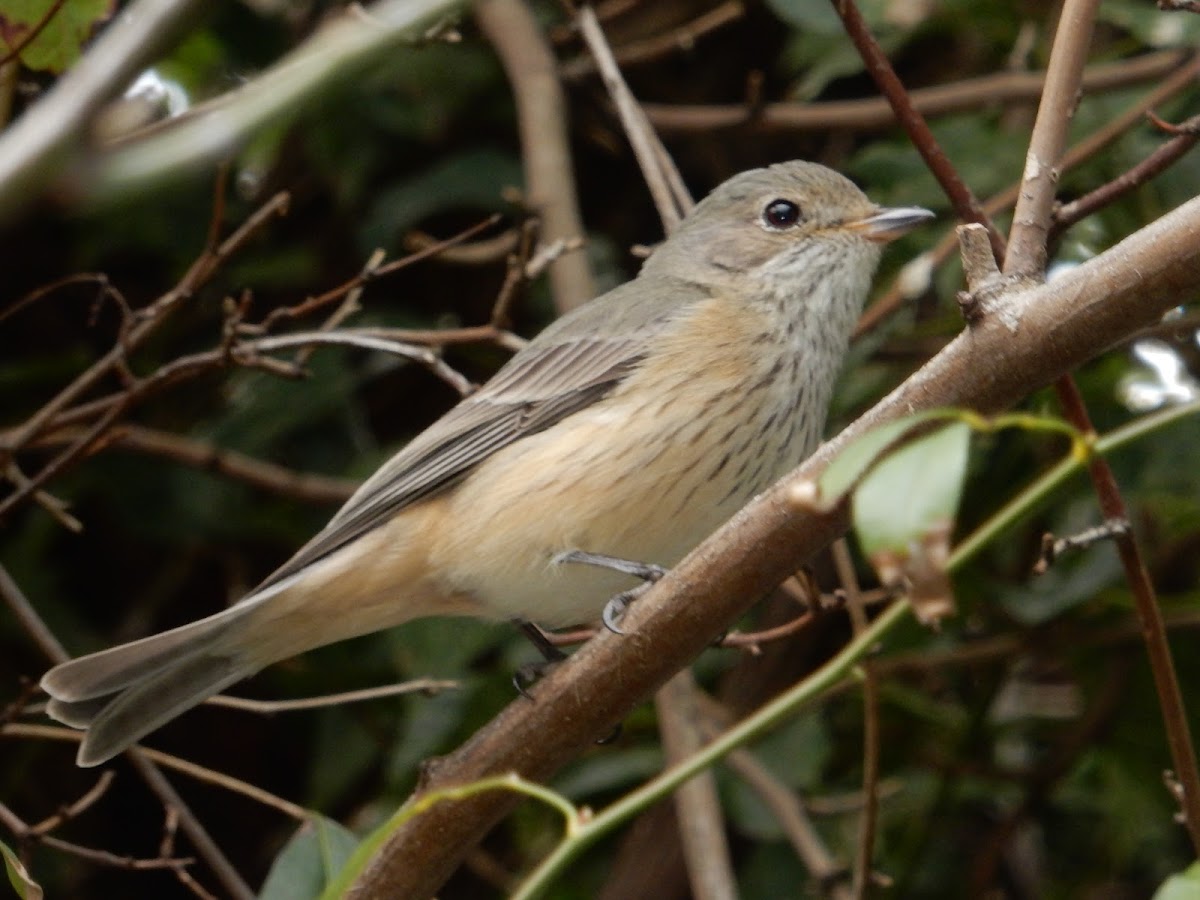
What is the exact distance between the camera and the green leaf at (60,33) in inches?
130

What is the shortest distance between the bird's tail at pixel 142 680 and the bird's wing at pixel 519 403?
40 cm

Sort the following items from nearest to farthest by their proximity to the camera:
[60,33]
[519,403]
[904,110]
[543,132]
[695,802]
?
[904,110] < [60,33] < [695,802] < [519,403] < [543,132]

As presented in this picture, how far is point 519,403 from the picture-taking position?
4.23 m

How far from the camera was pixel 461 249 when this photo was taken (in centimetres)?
539

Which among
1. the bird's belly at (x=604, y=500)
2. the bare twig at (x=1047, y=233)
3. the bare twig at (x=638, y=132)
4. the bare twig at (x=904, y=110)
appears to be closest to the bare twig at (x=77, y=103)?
the bare twig at (x=1047, y=233)

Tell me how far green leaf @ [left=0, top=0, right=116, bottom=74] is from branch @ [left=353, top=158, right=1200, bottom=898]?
169 centimetres

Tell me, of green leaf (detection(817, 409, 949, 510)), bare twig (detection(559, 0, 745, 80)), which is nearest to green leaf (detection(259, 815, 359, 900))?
green leaf (detection(817, 409, 949, 510))

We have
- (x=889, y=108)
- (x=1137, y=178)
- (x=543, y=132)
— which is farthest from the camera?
(x=543, y=132)

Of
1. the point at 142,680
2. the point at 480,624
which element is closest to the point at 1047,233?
the point at 142,680

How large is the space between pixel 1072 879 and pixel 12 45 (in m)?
3.93

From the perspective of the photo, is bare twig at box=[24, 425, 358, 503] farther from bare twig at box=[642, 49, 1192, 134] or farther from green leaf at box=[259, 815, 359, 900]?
bare twig at box=[642, 49, 1192, 134]

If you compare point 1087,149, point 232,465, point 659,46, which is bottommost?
point 1087,149

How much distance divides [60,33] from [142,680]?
141cm

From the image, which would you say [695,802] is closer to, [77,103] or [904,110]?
[904,110]
